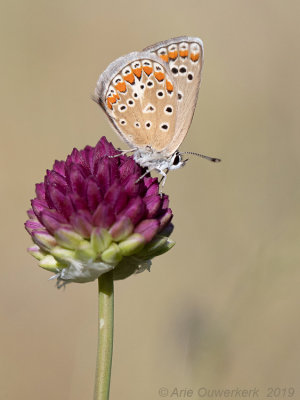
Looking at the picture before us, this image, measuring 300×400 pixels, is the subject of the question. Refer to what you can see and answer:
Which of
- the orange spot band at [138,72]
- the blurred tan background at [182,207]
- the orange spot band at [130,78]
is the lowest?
the blurred tan background at [182,207]

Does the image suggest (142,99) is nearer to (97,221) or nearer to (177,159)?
(177,159)

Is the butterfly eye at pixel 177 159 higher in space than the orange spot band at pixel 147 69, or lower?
lower

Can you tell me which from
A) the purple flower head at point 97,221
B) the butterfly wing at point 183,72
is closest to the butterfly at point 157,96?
the butterfly wing at point 183,72

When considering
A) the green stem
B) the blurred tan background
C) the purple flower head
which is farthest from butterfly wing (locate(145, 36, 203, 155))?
the green stem

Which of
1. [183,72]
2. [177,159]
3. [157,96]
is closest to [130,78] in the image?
[157,96]

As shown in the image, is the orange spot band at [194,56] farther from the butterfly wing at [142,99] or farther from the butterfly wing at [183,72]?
the butterfly wing at [142,99]

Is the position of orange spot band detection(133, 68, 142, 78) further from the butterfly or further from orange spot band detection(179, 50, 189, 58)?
orange spot band detection(179, 50, 189, 58)
